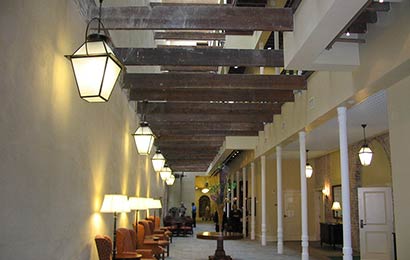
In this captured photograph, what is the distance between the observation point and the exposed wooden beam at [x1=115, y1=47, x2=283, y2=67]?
6.39m

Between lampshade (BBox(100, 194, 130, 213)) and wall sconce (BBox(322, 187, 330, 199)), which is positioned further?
wall sconce (BBox(322, 187, 330, 199))

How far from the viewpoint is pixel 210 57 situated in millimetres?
6387

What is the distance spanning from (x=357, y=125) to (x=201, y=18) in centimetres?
559

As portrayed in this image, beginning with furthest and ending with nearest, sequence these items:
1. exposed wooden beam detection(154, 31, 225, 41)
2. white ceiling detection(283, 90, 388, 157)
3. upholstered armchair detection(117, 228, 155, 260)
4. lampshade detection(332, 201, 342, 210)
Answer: exposed wooden beam detection(154, 31, 225, 41)
lampshade detection(332, 201, 342, 210)
white ceiling detection(283, 90, 388, 157)
upholstered armchair detection(117, 228, 155, 260)

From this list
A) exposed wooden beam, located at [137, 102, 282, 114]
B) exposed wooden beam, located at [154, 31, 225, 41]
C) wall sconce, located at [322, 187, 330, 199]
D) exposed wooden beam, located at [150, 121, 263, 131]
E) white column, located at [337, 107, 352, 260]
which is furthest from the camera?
wall sconce, located at [322, 187, 330, 199]

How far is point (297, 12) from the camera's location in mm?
5086

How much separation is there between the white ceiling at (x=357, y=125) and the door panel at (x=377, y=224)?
1.52m

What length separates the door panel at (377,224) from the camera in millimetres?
10352

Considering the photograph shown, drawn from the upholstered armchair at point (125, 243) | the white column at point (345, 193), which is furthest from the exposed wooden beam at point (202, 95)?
the upholstered armchair at point (125, 243)

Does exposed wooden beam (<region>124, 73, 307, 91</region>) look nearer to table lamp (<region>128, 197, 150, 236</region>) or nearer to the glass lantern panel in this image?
table lamp (<region>128, 197, 150, 236</region>)

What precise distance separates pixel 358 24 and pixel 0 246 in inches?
184

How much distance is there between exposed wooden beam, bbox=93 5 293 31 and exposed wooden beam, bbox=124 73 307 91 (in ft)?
8.63

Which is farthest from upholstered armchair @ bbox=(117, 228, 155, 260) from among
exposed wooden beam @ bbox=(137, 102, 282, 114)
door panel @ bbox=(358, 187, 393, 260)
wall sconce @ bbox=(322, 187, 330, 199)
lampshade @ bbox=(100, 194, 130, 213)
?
wall sconce @ bbox=(322, 187, 330, 199)

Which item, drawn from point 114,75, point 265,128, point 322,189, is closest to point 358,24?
point 114,75
